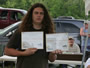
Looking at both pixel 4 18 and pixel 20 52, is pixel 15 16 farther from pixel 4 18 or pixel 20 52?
pixel 20 52

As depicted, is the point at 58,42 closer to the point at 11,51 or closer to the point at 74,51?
the point at 11,51

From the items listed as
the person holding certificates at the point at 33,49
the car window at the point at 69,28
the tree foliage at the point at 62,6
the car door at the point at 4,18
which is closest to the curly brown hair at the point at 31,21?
the person holding certificates at the point at 33,49

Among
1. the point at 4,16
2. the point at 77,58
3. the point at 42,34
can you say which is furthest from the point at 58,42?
the point at 4,16

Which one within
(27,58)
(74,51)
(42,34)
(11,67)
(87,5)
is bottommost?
(11,67)

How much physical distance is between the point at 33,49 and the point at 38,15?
13.4 inches

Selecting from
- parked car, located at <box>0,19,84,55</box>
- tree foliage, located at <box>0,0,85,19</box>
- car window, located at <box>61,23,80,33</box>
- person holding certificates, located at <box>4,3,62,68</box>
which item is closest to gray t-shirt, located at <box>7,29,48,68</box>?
person holding certificates, located at <box>4,3,62,68</box>

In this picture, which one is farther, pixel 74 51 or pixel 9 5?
pixel 9 5

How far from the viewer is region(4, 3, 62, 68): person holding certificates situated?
2.30 m

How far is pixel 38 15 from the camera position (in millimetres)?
2322

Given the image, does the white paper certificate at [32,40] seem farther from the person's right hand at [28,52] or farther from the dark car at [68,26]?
the dark car at [68,26]

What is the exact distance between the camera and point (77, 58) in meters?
4.36

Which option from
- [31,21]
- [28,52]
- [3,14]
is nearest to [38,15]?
[31,21]

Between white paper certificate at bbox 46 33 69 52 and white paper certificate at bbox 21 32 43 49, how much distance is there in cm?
7

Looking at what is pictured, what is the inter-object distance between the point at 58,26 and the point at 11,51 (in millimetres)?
3928
